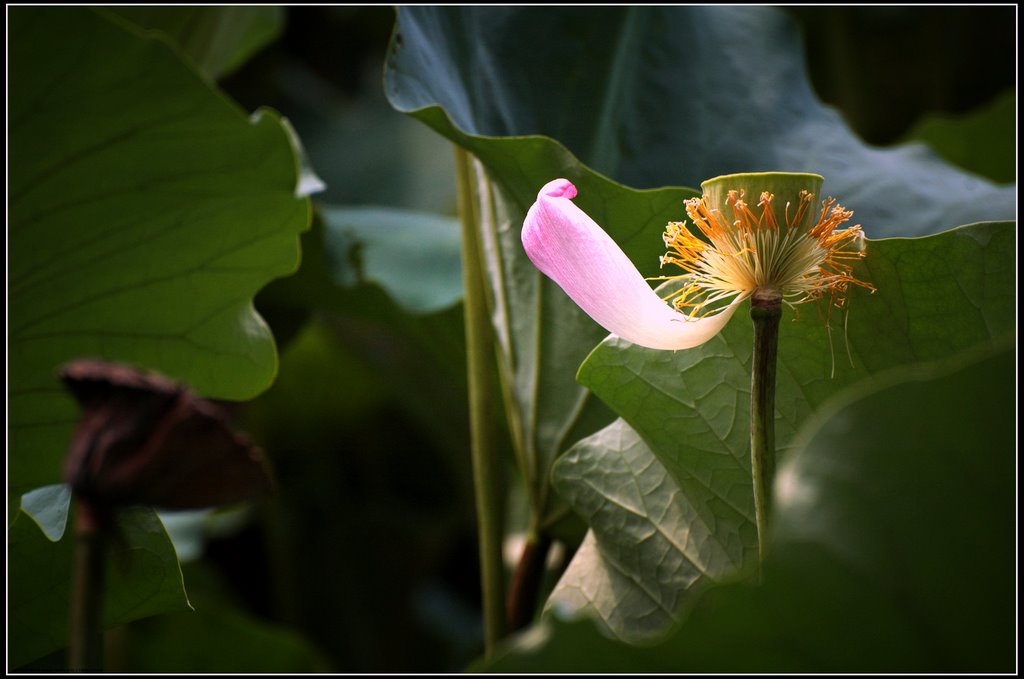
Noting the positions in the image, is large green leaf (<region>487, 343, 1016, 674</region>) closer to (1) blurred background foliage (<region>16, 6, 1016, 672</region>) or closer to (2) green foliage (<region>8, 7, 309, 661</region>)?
(2) green foliage (<region>8, 7, 309, 661</region>)

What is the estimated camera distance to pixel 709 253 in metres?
0.35

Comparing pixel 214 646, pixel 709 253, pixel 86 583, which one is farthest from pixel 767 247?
pixel 214 646

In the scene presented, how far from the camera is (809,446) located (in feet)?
0.77

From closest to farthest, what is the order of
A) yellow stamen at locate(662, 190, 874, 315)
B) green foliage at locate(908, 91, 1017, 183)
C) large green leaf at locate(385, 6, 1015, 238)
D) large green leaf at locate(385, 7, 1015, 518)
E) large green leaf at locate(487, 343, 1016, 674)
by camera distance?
large green leaf at locate(487, 343, 1016, 674), yellow stamen at locate(662, 190, 874, 315), large green leaf at locate(385, 7, 1015, 518), large green leaf at locate(385, 6, 1015, 238), green foliage at locate(908, 91, 1017, 183)

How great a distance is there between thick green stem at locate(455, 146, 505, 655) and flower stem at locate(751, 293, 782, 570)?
291 millimetres

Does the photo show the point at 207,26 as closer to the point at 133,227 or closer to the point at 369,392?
the point at 133,227

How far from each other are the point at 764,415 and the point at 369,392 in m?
0.87

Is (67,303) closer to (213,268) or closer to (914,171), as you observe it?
(213,268)

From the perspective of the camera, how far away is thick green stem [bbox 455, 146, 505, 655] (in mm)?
580

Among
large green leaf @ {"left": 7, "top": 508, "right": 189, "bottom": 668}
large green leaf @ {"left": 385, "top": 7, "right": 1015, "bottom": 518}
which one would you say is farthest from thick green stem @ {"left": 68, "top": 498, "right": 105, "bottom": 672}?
large green leaf @ {"left": 385, "top": 7, "right": 1015, "bottom": 518}

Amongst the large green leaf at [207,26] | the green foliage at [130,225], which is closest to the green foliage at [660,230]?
the green foliage at [130,225]

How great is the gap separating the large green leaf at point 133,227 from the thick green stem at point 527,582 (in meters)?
0.19

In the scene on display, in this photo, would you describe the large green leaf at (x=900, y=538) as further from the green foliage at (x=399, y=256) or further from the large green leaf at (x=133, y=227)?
the green foliage at (x=399, y=256)

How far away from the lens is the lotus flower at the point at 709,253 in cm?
32
